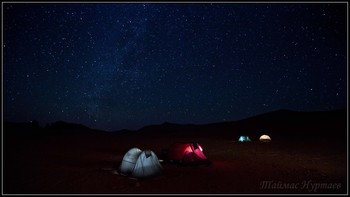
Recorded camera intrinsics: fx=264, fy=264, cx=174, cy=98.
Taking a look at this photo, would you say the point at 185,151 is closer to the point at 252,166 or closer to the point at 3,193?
the point at 252,166

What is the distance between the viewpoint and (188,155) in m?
14.2

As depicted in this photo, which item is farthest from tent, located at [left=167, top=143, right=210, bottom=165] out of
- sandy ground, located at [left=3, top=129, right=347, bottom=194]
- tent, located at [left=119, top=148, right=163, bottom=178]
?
tent, located at [left=119, top=148, right=163, bottom=178]

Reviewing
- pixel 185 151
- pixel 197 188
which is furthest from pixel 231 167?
pixel 197 188

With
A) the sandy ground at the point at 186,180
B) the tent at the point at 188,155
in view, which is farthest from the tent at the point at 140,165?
the tent at the point at 188,155

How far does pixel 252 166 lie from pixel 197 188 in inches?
229

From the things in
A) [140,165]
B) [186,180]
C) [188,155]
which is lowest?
[186,180]

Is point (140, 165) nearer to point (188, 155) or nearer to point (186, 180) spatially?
point (186, 180)

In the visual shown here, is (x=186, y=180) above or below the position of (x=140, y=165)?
below

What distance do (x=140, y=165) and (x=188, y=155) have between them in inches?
137

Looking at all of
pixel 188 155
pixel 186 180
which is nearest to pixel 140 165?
pixel 186 180

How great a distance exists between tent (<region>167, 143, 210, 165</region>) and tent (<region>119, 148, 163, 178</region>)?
8.55 feet

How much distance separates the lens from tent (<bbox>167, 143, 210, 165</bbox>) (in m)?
14.1

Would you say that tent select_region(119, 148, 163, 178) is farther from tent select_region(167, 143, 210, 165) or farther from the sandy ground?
tent select_region(167, 143, 210, 165)

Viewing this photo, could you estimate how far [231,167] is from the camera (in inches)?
561
